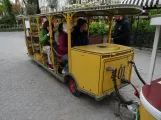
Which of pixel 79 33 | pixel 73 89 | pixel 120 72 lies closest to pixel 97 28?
pixel 79 33

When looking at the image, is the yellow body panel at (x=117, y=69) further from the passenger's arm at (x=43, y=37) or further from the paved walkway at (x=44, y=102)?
the passenger's arm at (x=43, y=37)

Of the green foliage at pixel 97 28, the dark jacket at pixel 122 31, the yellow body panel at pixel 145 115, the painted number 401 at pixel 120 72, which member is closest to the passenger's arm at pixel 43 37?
the dark jacket at pixel 122 31

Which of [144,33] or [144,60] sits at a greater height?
[144,33]

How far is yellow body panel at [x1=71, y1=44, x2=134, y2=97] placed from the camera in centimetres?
302

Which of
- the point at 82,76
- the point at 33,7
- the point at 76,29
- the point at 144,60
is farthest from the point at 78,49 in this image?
the point at 33,7

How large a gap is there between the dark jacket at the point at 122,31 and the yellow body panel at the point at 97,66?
1.77m

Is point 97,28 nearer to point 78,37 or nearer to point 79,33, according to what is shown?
point 79,33

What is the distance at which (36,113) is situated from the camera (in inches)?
127

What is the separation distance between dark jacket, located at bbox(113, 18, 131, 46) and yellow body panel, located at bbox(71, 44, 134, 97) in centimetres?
177

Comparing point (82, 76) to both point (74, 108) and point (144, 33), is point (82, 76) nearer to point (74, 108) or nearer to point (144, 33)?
point (74, 108)

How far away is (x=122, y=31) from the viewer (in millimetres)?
5277

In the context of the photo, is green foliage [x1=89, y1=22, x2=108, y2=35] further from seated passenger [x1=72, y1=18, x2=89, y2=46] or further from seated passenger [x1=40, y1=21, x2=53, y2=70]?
seated passenger [x1=72, y1=18, x2=89, y2=46]

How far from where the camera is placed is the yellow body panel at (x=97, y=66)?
3020mm

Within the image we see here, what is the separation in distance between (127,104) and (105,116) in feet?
1.77
